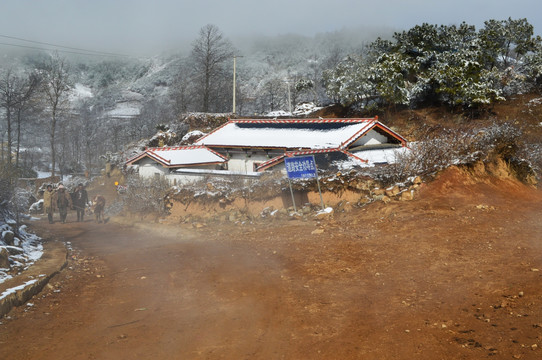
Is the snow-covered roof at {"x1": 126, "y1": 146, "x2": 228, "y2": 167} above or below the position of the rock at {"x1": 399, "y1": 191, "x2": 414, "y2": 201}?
above

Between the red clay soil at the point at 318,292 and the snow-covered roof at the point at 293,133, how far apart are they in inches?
461

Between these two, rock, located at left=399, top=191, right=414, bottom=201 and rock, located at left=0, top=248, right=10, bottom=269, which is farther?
rock, located at left=399, top=191, right=414, bottom=201

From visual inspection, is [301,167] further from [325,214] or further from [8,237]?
[8,237]

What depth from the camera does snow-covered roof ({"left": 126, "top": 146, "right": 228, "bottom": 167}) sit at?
30438 millimetres

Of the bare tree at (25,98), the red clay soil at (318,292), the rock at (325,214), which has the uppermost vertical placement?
the bare tree at (25,98)

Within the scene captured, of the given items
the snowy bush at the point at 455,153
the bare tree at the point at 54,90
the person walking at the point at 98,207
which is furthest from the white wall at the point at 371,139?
the bare tree at the point at 54,90

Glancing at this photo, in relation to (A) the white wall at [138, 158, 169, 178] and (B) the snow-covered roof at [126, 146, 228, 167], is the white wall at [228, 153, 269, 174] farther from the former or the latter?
(A) the white wall at [138, 158, 169, 178]

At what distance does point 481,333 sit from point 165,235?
12.7m

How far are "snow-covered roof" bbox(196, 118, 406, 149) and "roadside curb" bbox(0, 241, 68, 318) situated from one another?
16.3 metres

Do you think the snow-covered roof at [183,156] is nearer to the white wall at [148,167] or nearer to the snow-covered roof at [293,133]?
the white wall at [148,167]

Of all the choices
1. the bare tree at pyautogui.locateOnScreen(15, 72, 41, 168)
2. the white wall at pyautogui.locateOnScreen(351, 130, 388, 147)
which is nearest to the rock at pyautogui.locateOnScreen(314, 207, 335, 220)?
the white wall at pyautogui.locateOnScreen(351, 130, 388, 147)

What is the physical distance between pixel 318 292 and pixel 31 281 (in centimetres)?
645

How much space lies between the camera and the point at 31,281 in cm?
1009

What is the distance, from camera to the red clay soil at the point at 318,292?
7.14 meters
